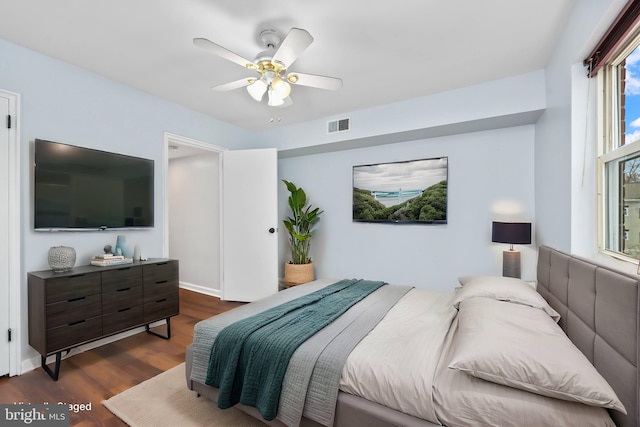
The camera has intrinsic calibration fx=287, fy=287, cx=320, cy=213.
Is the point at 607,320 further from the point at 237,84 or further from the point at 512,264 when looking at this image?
the point at 237,84

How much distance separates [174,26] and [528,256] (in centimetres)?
385

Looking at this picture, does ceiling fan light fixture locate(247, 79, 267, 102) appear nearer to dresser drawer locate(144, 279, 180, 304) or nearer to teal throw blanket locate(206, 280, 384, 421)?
teal throw blanket locate(206, 280, 384, 421)

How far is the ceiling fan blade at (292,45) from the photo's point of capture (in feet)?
5.52

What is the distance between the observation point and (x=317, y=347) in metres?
1.49

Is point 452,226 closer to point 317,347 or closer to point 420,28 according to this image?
point 420,28

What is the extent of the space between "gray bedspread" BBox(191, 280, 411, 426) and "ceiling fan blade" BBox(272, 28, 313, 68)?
1.75 metres

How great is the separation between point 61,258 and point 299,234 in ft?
8.56

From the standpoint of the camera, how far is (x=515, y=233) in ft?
8.87

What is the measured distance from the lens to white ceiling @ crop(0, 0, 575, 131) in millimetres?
1873

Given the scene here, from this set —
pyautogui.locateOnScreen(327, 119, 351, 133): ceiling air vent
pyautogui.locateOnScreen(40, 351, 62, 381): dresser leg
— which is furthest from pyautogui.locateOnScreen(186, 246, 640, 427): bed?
pyautogui.locateOnScreen(327, 119, 351, 133): ceiling air vent

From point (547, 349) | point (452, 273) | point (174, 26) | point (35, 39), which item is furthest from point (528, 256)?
point (35, 39)

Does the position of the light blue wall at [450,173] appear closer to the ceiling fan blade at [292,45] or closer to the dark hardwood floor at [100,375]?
the ceiling fan blade at [292,45]

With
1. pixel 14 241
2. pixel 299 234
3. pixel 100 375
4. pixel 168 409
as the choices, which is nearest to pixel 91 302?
pixel 100 375

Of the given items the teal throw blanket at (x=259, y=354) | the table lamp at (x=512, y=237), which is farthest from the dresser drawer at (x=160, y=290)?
the table lamp at (x=512, y=237)
